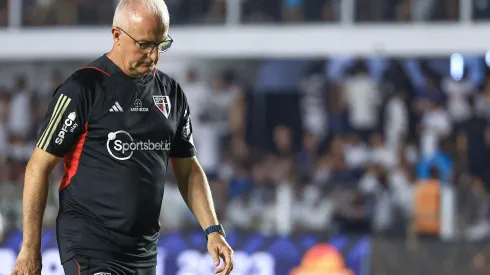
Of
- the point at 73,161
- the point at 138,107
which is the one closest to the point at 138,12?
the point at 138,107

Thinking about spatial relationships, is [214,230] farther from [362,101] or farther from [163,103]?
[362,101]

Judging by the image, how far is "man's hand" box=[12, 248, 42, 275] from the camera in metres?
4.01

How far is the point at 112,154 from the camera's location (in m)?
4.24

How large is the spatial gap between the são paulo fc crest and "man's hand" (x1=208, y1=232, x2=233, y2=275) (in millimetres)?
580

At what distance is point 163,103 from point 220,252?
683 millimetres

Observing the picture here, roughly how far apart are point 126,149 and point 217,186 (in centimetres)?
774

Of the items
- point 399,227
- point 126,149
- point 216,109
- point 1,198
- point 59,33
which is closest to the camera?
point 126,149

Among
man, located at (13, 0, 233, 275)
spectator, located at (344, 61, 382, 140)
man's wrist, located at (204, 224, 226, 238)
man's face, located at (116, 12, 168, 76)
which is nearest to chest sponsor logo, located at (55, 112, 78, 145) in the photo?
man, located at (13, 0, 233, 275)

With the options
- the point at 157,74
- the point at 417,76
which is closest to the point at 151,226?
the point at 157,74

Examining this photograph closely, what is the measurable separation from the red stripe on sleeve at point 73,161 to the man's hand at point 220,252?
2.21 ft

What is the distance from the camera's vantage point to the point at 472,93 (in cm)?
1348

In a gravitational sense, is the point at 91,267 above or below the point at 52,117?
below

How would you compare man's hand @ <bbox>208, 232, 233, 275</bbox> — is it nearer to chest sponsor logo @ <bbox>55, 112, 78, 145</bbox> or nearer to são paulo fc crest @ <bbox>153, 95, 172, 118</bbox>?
são paulo fc crest @ <bbox>153, 95, 172, 118</bbox>

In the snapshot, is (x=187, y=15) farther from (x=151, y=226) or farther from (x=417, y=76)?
(x=151, y=226)
